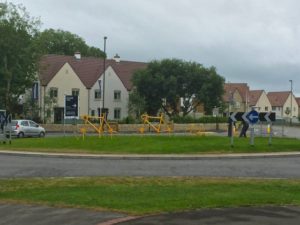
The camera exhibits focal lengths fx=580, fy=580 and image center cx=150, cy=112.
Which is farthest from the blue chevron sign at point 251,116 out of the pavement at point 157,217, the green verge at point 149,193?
the pavement at point 157,217

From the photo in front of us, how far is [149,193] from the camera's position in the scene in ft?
39.9

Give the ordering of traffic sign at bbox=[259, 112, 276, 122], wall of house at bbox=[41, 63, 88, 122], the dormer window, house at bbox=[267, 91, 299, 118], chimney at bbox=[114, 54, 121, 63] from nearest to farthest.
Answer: traffic sign at bbox=[259, 112, 276, 122], the dormer window, wall of house at bbox=[41, 63, 88, 122], chimney at bbox=[114, 54, 121, 63], house at bbox=[267, 91, 299, 118]

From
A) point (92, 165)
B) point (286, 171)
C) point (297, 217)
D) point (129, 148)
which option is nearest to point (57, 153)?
point (129, 148)

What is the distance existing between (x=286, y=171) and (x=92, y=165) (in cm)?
688

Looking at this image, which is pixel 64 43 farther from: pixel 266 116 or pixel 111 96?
pixel 266 116

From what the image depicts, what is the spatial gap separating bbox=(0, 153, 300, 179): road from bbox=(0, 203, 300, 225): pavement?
719cm

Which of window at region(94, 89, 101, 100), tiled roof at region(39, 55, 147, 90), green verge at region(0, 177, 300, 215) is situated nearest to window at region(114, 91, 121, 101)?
tiled roof at region(39, 55, 147, 90)

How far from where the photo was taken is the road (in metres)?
17.8

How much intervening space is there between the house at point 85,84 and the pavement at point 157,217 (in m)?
61.2

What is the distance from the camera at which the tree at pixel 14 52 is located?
60125 mm

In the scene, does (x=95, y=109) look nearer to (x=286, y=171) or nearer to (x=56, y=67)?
(x=56, y=67)

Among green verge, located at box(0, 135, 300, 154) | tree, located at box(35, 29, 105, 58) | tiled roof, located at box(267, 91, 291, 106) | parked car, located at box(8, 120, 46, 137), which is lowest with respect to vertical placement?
green verge, located at box(0, 135, 300, 154)

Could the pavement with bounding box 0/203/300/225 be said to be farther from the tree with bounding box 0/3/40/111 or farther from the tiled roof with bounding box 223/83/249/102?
the tiled roof with bounding box 223/83/249/102

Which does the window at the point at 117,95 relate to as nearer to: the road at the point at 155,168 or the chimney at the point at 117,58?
the chimney at the point at 117,58
